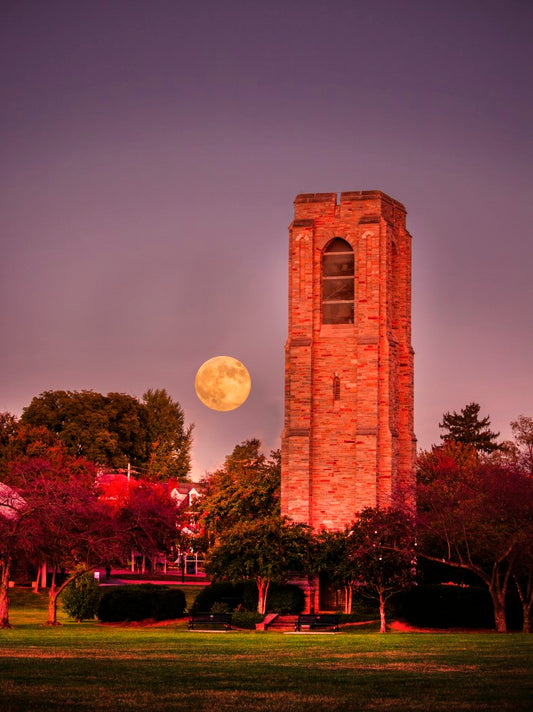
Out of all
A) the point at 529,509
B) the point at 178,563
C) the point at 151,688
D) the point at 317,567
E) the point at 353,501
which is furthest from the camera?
the point at 178,563

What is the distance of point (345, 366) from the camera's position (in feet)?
176

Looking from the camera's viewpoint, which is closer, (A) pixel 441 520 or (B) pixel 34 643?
(B) pixel 34 643

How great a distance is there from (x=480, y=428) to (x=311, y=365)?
47.9m

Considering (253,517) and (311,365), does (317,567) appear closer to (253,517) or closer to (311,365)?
(253,517)

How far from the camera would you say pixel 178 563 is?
95438 millimetres

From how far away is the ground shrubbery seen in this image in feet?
157

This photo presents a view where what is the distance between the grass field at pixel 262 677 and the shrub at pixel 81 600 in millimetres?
21170

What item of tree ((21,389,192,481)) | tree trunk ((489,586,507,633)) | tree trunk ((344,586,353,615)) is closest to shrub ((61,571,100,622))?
tree trunk ((344,586,353,615))

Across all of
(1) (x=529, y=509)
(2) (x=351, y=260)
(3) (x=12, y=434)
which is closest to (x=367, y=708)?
(1) (x=529, y=509)

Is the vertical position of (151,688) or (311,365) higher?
(311,365)

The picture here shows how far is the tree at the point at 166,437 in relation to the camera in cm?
9307

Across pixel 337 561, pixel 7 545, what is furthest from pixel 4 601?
pixel 337 561

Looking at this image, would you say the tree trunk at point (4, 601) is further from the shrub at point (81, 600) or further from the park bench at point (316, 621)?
the park bench at point (316, 621)

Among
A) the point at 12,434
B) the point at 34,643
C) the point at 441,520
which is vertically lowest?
the point at 34,643
